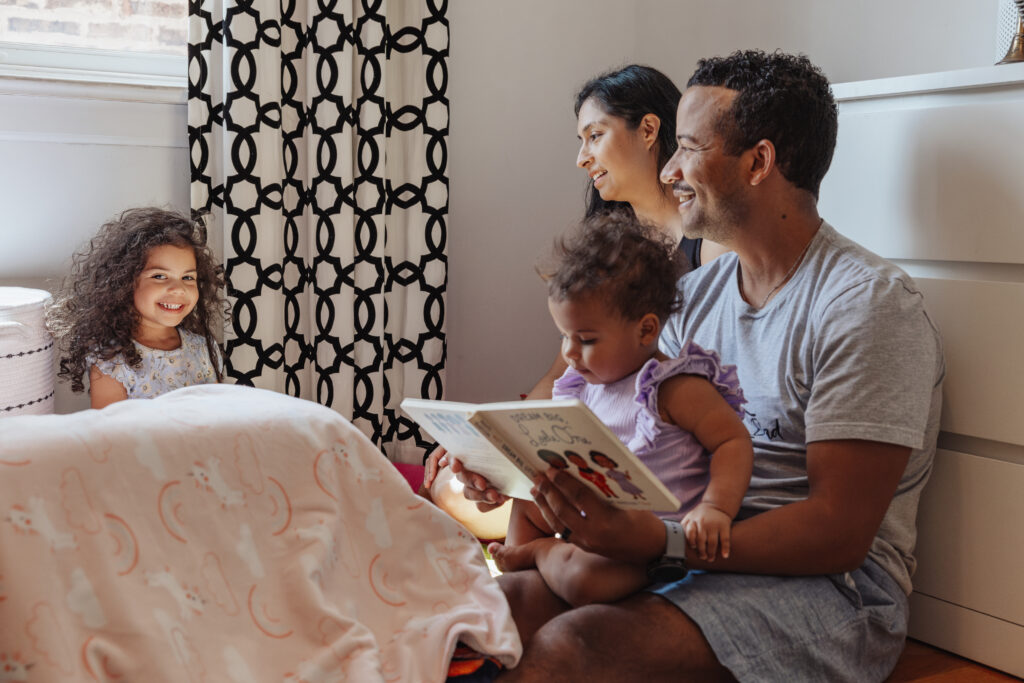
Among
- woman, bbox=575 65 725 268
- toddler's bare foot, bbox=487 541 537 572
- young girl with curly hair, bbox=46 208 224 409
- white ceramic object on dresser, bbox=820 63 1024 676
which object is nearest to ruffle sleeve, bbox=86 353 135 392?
Result: young girl with curly hair, bbox=46 208 224 409

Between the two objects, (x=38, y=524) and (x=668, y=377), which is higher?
(x=668, y=377)

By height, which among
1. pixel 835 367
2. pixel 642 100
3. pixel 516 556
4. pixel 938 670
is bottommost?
pixel 938 670

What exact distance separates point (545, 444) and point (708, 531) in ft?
0.72

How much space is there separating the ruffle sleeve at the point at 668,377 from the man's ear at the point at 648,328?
0.04m

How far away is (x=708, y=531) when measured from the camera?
3.64 ft

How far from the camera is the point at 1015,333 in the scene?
141 centimetres

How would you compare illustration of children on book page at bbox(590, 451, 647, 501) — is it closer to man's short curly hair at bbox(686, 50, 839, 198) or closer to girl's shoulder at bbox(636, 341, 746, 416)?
girl's shoulder at bbox(636, 341, 746, 416)

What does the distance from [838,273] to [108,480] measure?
0.99m

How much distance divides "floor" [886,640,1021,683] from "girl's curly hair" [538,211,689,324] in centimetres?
71

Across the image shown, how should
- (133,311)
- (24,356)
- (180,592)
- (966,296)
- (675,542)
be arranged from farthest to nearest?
(133,311) → (24,356) → (966,296) → (675,542) → (180,592)

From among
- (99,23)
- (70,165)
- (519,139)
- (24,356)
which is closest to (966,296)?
(519,139)

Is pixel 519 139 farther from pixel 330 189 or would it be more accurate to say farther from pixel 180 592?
pixel 180 592

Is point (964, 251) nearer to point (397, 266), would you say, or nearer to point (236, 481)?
point (236, 481)

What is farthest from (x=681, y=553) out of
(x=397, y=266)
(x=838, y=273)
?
(x=397, y=266)
